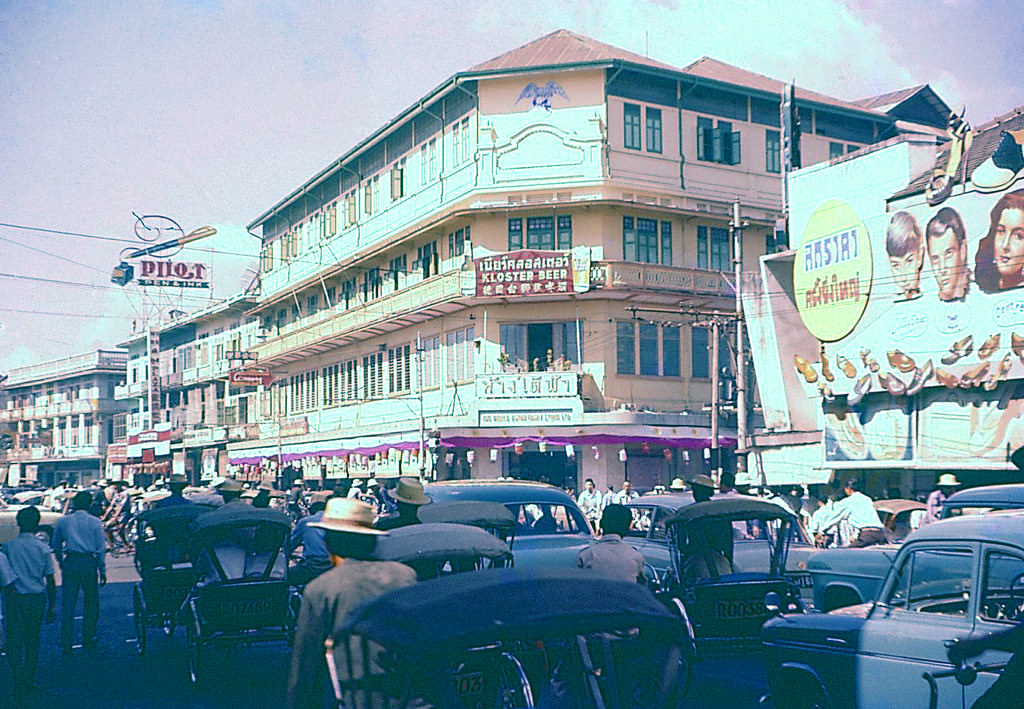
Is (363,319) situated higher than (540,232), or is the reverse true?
(540,232)

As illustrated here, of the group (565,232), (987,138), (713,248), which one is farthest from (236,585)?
(713,248)

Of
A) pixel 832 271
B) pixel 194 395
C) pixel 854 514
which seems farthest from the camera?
pixel 194 395

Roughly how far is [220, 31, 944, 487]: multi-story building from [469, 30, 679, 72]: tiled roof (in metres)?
→ 0.13

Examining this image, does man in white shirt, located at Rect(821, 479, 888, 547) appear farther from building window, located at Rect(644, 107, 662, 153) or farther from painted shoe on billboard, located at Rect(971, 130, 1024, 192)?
building window, located at Rect(644, 107, 662, 153)

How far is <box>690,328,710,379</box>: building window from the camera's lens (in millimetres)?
41688

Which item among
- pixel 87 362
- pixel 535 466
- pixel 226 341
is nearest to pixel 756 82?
pixel 535 466

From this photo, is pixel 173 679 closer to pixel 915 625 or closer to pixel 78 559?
pixel 78 559

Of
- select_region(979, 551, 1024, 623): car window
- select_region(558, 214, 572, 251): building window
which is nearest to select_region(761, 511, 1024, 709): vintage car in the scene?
select_region(979, 551, 1024, 623): car window

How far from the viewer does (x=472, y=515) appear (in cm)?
1191

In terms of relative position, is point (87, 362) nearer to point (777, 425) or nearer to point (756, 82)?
point (756, 82)

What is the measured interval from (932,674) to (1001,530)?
2.79 feet

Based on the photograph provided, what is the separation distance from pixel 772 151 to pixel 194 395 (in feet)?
141

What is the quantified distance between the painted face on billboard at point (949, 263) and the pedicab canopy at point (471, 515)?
1549 centimetres

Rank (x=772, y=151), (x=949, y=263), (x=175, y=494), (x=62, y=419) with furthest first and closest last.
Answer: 1. (x=62, y=419)
2. (x=772, y=151)
3. (x=949, y=263)
4. (x=175, y=494)
